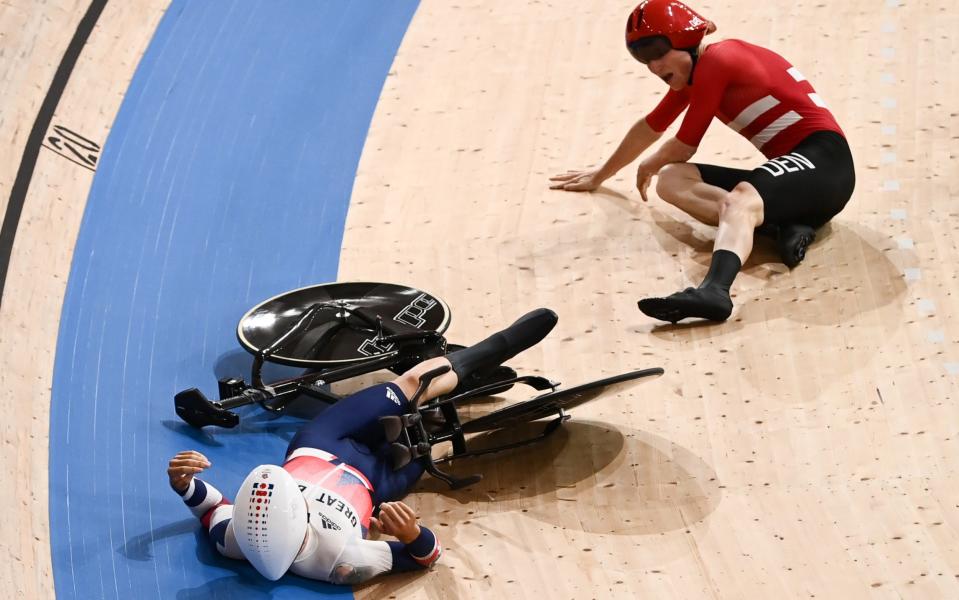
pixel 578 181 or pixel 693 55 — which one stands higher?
pixel 693 55

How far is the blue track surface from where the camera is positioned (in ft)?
12.2

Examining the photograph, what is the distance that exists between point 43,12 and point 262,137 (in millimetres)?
1119

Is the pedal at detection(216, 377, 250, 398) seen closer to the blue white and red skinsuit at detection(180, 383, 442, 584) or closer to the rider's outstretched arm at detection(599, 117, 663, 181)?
the blue white and red skinsuit at detection(180, 383, 442, 584)

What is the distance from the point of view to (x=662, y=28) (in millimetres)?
4691

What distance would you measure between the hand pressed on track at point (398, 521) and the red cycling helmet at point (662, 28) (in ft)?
7.38

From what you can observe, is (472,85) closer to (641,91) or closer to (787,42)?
(641,91)

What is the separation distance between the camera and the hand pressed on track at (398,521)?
11.1 ft

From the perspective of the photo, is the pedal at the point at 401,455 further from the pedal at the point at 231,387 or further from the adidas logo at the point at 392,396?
the pedal at the point at 231,387

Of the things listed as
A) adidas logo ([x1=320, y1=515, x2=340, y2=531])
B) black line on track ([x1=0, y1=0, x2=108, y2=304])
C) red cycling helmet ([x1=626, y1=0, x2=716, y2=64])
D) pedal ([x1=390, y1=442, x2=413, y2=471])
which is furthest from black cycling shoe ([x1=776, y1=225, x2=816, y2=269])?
black line on track ([x1=0, y1=0, x2=108, y2=304])

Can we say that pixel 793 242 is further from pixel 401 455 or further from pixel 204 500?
pixel 204 500

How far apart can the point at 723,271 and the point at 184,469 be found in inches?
85.3

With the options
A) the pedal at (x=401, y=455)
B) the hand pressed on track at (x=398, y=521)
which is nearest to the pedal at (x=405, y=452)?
the pedal at (x=401, y=455)

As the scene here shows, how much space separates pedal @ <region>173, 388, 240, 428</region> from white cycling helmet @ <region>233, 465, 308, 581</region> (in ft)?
2.47

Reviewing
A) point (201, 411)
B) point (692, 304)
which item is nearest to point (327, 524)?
point (201, 411)
